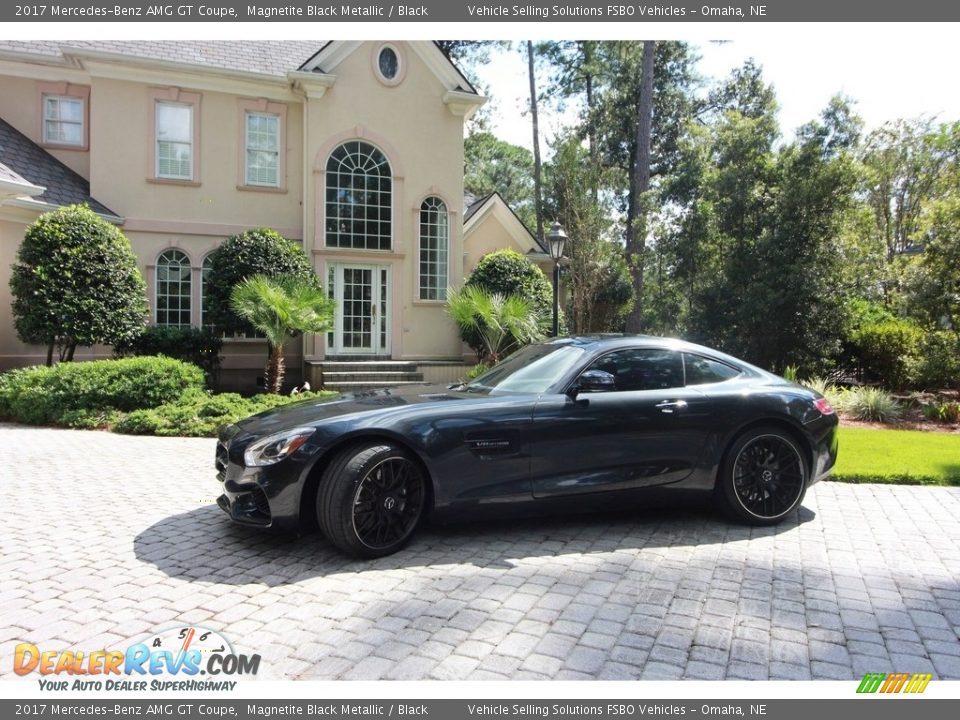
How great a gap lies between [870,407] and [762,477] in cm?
862

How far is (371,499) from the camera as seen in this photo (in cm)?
427

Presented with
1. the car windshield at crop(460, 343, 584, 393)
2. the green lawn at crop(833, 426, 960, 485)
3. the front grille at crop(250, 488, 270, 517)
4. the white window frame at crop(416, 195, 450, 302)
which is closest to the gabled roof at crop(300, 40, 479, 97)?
the white window frame at crop(416, 195, 450, 302)

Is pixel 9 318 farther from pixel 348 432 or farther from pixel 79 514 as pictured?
pixel 348 432

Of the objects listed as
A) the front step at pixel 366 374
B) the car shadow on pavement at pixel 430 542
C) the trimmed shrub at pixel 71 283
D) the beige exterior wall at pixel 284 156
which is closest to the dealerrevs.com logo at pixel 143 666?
the car shadow on pavement at pixel 430 542

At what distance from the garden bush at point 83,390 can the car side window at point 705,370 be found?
8823 mm

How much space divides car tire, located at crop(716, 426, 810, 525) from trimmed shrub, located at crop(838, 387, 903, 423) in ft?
27.2

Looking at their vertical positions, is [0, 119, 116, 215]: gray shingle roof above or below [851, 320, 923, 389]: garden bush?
above

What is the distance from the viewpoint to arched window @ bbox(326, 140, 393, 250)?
1547cm

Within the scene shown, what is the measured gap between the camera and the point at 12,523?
509 centimetres

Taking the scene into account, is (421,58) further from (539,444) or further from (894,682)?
(894,682)

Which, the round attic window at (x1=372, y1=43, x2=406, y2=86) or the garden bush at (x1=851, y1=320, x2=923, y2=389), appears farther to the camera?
the round attic window at (x1=372, y1=43, x2=406, y2=86)

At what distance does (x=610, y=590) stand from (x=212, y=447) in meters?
6.48

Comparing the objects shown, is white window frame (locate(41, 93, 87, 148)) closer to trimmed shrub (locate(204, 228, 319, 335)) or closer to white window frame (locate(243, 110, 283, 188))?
white window frame (locate(243, 110, 283, 188))

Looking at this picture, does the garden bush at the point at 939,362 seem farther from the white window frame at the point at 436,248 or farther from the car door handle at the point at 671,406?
the car door handle at the point at 671,406
